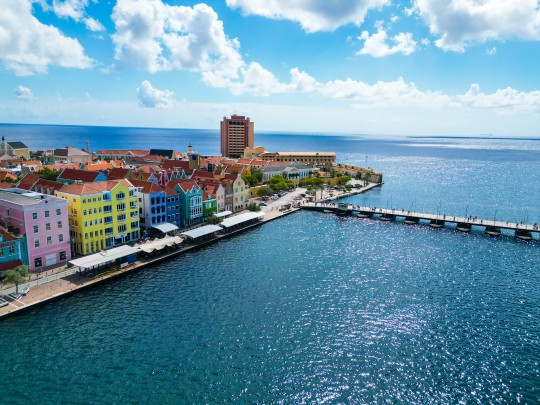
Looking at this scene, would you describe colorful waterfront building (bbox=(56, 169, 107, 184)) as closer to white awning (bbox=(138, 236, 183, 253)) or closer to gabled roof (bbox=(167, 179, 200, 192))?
gabled roof (bbox=(167, 179, 200, 192))

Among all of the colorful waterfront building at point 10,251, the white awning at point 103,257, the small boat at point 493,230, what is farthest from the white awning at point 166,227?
the small boat at point 493,230

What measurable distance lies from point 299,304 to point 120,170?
75.7 meters

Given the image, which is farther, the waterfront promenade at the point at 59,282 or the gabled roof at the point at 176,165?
the gabled roof at the point at 176,165

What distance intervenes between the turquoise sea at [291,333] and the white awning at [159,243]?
446cm

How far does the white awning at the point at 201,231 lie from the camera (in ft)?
276

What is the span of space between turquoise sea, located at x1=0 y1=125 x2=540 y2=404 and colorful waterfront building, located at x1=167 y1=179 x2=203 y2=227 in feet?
54.4

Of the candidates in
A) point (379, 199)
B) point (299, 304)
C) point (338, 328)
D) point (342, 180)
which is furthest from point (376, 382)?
point (342, 180)

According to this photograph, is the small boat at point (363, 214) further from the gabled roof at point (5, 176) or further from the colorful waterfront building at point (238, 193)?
the gabled roof at point (5, 176)

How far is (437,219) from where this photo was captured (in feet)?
356

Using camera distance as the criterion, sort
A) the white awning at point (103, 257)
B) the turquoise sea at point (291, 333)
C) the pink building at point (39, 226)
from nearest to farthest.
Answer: the turquoise sea at point (291, 333) < the pink building at point (39, 226) < the white awning at point (103, 257)

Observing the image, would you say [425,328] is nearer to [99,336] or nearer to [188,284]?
[188,284]

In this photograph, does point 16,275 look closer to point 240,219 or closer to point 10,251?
point 10,251

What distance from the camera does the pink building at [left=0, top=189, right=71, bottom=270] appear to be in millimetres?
62938

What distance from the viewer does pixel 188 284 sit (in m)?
64.1
